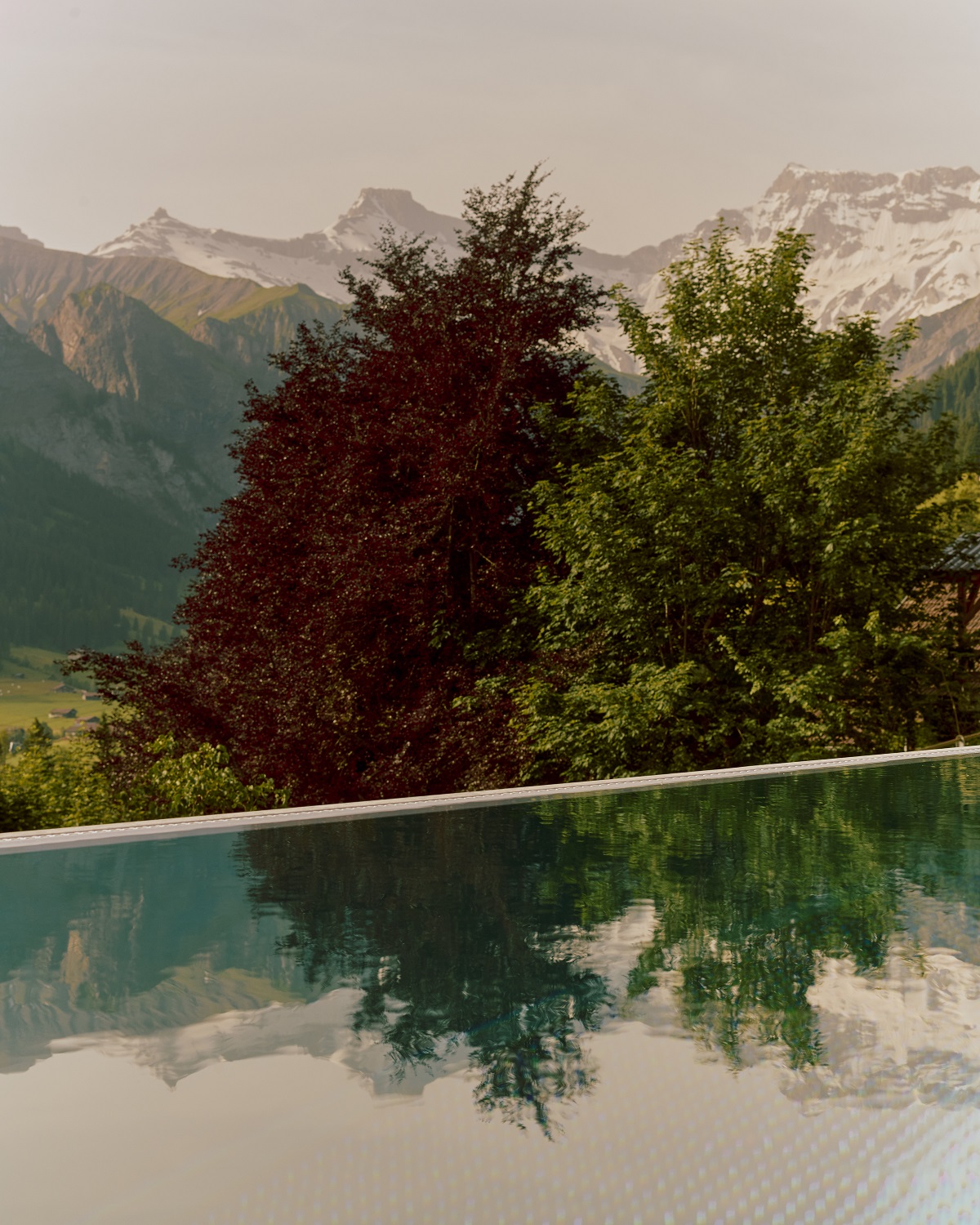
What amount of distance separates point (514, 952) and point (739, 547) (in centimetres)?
1159

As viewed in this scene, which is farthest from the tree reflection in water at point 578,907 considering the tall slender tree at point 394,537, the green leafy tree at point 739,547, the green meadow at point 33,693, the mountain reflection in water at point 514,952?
the green meadow at point 33,693

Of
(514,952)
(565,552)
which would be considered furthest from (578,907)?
(565,552)

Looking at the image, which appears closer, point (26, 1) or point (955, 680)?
point (955, 680)

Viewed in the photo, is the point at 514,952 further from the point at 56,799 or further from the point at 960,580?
the point at 56,799

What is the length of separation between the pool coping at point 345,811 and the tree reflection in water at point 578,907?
0.23 meters

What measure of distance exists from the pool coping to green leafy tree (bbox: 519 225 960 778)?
256 inches

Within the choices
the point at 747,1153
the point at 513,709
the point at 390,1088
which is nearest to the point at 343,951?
the point at 390,1088

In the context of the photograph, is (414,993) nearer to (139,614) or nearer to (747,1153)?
(747,1153)

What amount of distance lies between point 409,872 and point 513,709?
913 cm

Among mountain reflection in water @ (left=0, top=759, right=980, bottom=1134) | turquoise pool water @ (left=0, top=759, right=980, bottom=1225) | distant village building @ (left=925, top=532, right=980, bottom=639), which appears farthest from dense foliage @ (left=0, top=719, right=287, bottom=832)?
distant village building @ (left=925, top=532, right=980, bottom=639)

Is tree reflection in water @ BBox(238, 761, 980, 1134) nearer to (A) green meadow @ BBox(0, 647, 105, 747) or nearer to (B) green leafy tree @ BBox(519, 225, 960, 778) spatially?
(B) green leafy tree @ BBox(519, 225, 960, 778)

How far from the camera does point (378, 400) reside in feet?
47.6

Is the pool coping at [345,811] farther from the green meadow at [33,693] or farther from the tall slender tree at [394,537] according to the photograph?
the green meadow at [33,693]

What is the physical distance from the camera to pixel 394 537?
12477 mm
